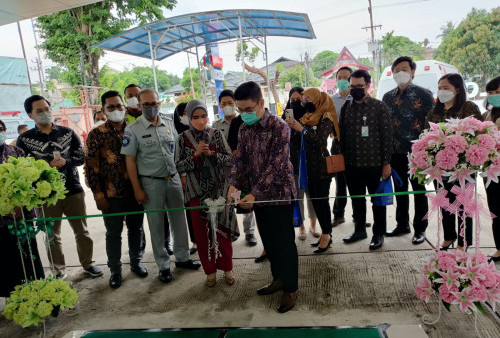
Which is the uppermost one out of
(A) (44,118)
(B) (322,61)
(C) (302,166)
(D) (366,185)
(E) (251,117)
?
(B) (322,61)

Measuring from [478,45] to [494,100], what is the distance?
1655cm

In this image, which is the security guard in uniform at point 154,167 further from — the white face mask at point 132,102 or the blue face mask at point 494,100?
the blue face mask at point 494,100

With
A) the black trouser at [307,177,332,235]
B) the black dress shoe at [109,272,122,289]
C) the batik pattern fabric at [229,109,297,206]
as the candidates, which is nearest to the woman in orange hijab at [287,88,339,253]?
the black trouser at [307,177,332,235]

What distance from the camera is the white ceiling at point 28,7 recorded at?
13.5 feet

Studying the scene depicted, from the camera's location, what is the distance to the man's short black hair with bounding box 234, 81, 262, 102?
228cm

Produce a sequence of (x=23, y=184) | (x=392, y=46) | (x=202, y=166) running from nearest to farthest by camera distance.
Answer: (x=23, y=184)
(x=202, y=166)
(x=392, y=46)

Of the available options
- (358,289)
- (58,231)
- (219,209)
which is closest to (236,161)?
(219,209)

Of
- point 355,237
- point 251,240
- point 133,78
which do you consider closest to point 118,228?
point 251,240

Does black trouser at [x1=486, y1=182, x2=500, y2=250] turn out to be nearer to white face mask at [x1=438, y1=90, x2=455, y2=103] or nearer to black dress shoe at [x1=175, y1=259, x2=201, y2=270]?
white face mask at [x1=438, y1=90, x2=455, y2=103]

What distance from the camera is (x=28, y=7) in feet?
14.0

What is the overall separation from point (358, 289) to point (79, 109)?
15.1 meters

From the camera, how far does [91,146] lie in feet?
9.42

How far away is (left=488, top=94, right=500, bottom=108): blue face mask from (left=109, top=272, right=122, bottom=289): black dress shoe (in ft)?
11.0

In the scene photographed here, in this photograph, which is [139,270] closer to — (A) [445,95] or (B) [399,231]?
(B) [399,231]
